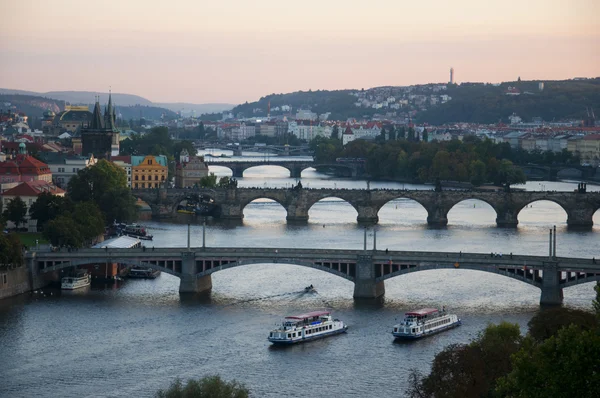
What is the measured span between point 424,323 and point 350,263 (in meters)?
5.08

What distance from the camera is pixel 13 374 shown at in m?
29.5

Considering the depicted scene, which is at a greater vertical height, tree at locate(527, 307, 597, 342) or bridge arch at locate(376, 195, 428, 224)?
tree at locate(527, 307, 597, 342)

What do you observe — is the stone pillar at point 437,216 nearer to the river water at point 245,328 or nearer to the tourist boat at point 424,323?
the river water at point 245,328

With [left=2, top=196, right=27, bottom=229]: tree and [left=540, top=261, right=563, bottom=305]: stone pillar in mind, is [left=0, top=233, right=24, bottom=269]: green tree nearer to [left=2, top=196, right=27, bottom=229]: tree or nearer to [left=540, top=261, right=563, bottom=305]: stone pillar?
[left=2, top=196, right=27, bottom=229]: tree

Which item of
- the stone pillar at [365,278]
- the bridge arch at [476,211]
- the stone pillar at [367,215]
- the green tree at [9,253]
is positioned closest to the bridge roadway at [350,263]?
the stone pillar at [365,278]

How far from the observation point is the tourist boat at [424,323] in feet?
108

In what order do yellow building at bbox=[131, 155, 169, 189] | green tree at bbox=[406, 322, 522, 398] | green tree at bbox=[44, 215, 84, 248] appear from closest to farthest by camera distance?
green tree at bbox=[406, 322, 522, 398], green tree at bbox=[44, 215, 84, 248], yellow building at bbox=[131, 155, 169, 189]

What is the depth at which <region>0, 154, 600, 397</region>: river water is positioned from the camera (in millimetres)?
29062

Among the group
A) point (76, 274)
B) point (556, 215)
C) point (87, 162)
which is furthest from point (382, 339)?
point (87, 162)

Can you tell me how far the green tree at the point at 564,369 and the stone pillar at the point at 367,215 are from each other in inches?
1660

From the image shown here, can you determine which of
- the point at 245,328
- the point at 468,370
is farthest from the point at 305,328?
the point at 468,370

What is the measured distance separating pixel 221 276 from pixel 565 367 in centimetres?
2499

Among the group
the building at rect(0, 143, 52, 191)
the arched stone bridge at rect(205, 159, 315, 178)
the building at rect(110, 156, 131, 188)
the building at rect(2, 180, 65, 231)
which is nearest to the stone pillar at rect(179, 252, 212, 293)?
the building at rect(2, 180, 65, 231)

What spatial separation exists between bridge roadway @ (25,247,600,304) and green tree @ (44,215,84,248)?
1.85m
